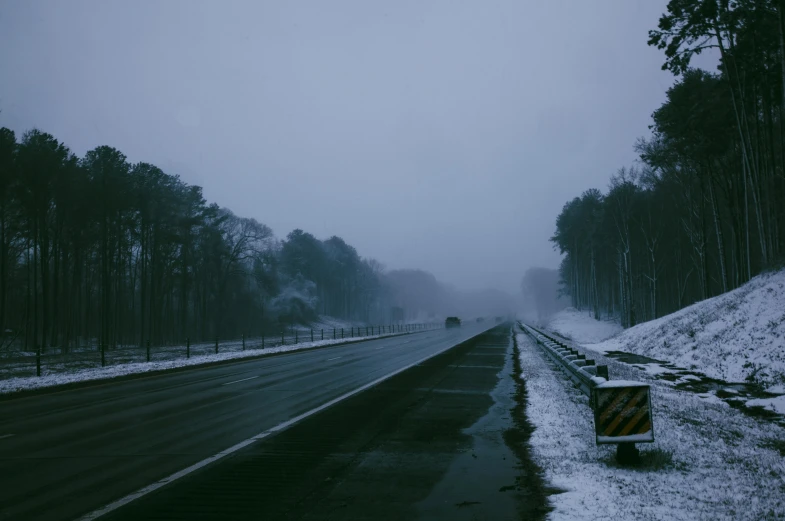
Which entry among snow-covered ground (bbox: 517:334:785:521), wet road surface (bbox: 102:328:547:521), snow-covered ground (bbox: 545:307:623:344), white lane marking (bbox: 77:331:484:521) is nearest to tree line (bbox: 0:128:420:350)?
white lane marking (bbox: 77:331:484:521)

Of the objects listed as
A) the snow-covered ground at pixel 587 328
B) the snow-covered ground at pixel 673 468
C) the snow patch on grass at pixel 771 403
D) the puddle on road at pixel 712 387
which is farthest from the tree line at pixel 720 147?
the snow-covered ground at pixel 673 468

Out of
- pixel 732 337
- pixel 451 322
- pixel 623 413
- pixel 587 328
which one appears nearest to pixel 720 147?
pixel 732 337

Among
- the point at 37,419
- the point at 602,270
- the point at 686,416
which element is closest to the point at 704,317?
the point at 686,416

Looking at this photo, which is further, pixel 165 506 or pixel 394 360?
pixel 394 360

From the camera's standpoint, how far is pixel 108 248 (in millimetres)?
54125

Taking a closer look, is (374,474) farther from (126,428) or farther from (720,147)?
(720,147)

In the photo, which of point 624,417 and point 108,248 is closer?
point 624,417

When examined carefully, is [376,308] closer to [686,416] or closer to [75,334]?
[75,334]

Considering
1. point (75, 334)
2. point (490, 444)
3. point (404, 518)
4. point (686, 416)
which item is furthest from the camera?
point (75, 334)

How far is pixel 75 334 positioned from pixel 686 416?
66.9m

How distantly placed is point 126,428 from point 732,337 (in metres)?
20.0

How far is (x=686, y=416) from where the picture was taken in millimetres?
11117

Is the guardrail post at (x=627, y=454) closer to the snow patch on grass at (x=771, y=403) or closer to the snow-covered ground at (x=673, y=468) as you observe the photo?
the snow-covered ground at (x=673, y=468)

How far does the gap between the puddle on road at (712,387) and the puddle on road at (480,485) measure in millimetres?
6202
